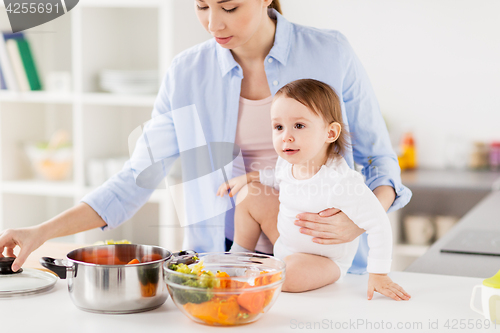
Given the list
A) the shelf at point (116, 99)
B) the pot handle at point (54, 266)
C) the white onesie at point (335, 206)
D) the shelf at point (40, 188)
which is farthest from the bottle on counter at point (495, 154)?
the pot handle at point (54, 266)

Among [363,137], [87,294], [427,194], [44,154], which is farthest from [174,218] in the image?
[87,294]

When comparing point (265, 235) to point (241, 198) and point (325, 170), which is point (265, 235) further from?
point (325, 170)

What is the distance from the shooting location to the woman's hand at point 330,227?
3.37 feet

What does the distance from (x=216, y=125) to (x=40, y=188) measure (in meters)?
1.95

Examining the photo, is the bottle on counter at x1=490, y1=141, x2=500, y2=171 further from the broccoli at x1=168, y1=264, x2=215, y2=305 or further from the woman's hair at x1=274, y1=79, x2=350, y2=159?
the broccoli at x1=168, y1=264, x2=215, y2=305

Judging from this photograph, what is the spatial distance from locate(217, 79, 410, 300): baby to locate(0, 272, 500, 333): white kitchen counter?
45 millimetres

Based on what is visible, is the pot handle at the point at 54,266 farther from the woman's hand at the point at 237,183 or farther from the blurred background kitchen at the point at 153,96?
the blurred background kitchen at the point at 153,96

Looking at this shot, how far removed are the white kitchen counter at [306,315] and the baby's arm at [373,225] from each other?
0.08 ft

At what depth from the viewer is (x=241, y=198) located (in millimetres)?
1288

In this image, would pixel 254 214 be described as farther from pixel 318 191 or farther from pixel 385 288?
pixel 385 288

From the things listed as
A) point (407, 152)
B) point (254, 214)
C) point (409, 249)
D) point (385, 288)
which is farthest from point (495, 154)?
point (385, 288)

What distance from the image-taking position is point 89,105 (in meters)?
2.81

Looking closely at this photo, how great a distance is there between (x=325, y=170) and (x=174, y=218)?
1.81 m

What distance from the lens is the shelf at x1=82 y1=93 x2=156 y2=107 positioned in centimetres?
270
